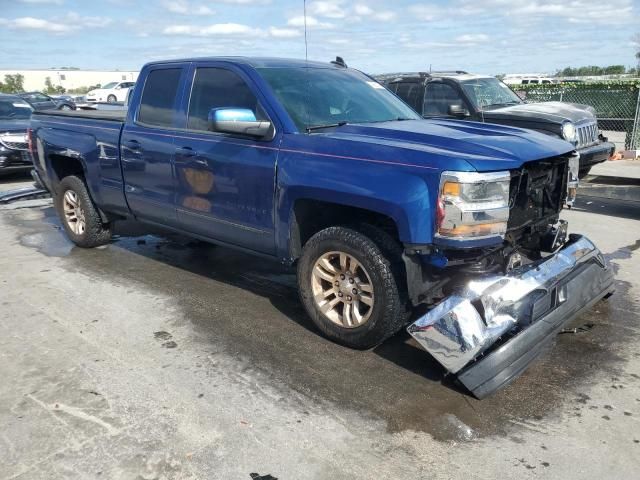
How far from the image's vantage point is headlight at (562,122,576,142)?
858 cm

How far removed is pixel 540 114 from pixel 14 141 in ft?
31.6

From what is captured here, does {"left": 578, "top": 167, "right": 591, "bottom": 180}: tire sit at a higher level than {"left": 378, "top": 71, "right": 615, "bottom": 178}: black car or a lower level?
lower

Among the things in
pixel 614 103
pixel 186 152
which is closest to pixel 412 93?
pixel 186 152

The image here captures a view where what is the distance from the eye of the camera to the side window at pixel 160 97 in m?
4.98

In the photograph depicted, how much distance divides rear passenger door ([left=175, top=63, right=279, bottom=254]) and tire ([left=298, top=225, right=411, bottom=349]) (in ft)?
1.55

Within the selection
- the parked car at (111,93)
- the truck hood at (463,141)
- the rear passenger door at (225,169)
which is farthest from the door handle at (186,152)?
the parked car at (111,93)

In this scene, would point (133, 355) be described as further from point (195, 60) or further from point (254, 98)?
point (195, 60)

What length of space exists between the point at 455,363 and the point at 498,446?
1.68 ft

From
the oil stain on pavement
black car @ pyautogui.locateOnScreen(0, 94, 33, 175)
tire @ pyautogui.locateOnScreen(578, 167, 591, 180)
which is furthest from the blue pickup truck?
black car @ pyautogui.locateOnScreen(0, 94, 33, 175)

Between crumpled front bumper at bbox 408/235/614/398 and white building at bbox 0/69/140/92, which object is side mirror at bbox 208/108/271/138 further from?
white building at bbox 0/69/140/92

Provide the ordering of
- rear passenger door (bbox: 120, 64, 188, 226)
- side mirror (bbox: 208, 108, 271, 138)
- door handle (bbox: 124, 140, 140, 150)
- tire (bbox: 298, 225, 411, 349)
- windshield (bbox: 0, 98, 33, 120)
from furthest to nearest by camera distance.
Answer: windshield (bbox: 0, 98, 33, 120)
door handle (bbox: 124, 140, 140, 150)
rear passenger door (bbox: 120, 64, 188, 226)
side mirror (bbox: 208, 108, 271, 138)
tire (bbox: 298, 225, 411, 349)

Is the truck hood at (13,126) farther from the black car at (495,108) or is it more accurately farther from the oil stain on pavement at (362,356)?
the black car at (495,108)

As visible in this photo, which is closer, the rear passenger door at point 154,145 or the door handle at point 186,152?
the door handle at point 186,152

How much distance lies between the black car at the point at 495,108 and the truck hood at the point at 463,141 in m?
5.00
